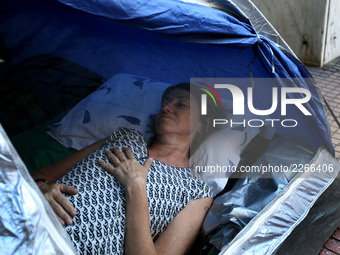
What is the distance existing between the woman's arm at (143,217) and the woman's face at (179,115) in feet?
0.69

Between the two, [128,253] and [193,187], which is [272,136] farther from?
[128,253]

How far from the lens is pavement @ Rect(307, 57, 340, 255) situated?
1.83 metres

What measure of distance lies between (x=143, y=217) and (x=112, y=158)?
0.97 feet

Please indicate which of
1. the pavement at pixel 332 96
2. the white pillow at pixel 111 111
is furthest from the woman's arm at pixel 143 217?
the pavement at pixel 332 96

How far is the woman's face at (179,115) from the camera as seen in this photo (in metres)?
1.80

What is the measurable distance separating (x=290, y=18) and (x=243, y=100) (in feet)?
6.00

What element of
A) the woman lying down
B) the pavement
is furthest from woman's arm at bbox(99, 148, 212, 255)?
the pavement

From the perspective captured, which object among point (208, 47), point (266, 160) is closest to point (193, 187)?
point (266, 160)

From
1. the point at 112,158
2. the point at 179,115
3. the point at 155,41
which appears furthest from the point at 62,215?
the point at 155,41

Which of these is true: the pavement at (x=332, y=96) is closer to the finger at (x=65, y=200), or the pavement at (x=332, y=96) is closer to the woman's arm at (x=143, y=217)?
the woman's arm at (x=143, y=217)

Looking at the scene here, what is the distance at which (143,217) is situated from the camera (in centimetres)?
146

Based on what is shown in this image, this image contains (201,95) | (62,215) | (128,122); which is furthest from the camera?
(128,122)

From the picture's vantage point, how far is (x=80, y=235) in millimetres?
1381

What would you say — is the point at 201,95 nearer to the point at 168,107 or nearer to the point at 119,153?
the point at 168,107
